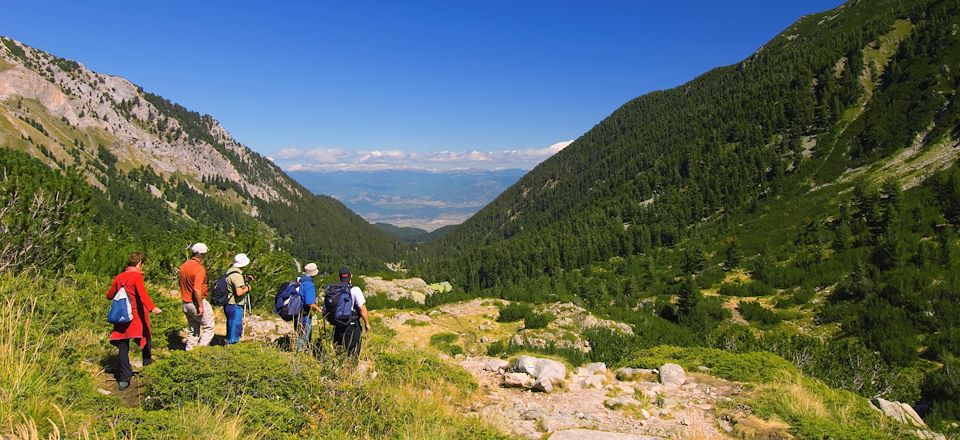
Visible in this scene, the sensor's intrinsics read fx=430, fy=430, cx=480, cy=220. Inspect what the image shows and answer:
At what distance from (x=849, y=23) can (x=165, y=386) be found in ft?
441

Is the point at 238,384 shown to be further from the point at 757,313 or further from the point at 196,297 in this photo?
the point at 757,313

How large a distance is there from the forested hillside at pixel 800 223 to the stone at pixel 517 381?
191 inches

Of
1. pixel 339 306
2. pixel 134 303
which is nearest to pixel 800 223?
pixel 339 306

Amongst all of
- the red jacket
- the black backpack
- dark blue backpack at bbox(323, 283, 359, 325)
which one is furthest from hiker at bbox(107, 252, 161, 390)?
dark blue backpack at bbox(323, 283, 359, 325)

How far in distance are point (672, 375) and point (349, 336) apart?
6955mm

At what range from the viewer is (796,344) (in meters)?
14.8

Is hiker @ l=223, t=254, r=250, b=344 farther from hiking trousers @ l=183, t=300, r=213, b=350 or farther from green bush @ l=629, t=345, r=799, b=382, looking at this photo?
green bush @ l=629, t=345, r=799, b=382

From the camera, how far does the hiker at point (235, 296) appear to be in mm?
8266

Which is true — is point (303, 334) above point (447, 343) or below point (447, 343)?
above

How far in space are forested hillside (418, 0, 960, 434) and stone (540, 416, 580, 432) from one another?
22.2ft

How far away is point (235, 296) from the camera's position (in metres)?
8.34

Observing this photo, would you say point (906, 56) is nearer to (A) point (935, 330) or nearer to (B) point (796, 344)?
(A) point (935, 330)

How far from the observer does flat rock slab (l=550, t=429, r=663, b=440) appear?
587 cm

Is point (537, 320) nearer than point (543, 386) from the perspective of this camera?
No
